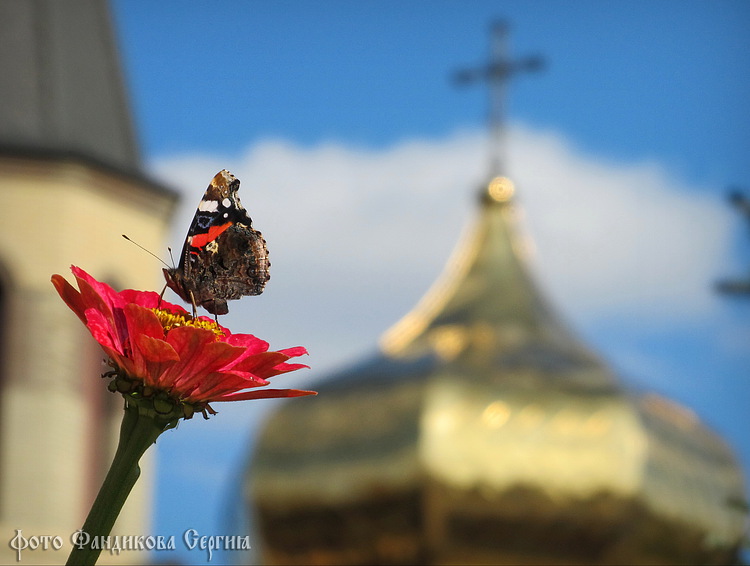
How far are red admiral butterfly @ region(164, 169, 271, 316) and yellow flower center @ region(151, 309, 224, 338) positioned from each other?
9cm

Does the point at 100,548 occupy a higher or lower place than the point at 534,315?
lower

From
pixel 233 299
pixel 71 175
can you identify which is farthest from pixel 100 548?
pixel 71 175

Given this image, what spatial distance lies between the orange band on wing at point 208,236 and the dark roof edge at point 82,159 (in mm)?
17591

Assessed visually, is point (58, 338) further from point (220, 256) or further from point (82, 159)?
point (220, 256)

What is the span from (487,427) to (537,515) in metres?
1.47

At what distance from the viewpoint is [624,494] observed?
20.9m

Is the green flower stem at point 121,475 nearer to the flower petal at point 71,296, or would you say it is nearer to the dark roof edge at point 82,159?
the flower petal at point 71,296

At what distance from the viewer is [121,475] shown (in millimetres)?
1665

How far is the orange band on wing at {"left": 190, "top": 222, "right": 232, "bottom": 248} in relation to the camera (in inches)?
77.2

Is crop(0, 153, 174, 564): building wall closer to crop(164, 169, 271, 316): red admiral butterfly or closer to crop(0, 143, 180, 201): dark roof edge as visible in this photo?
crop(0, 143, 180, 201): dark roof edge

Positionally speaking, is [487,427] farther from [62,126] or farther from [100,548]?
[100,548]

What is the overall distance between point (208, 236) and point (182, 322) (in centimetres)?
25

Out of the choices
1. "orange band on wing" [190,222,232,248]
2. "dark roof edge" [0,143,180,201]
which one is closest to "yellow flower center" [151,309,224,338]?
"orange band on wing" [190,222,232,248]

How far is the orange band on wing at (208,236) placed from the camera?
77.2 inches
